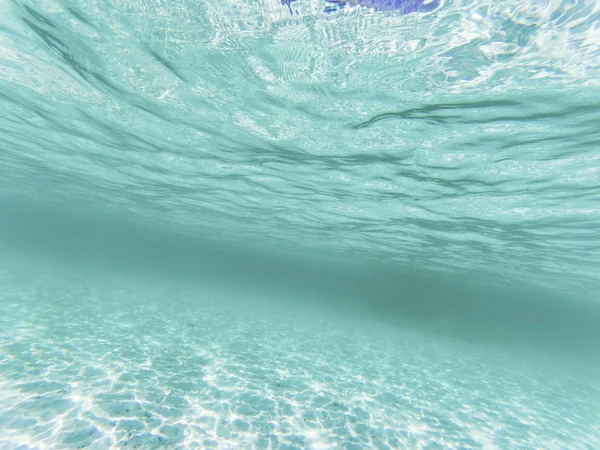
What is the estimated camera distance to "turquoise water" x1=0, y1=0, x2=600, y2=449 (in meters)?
5.22

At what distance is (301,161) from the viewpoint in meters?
11.0

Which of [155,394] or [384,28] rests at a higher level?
[384,28]

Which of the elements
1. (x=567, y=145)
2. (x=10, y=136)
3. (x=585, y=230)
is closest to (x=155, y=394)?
(x=567, y=145)

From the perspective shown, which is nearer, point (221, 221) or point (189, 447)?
point (189, 447)

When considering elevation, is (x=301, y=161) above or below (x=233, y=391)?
above

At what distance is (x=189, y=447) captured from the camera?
5.61 m

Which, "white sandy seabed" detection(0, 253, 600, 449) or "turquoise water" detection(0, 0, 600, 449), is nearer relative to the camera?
"turquoise water" detection(0, 0, 600, 449)

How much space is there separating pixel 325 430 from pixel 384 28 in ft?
28.1

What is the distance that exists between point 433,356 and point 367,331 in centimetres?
611

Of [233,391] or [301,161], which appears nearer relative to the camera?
[233,391]

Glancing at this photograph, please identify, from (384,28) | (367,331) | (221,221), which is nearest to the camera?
(384,28)

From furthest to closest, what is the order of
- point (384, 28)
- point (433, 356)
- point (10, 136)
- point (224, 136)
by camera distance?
point (433, 356)
point (10, 136)
point (224, 136)
point (384, 28)

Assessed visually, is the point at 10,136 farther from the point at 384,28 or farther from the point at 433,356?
the point at 433,356

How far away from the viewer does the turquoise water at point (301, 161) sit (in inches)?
205
